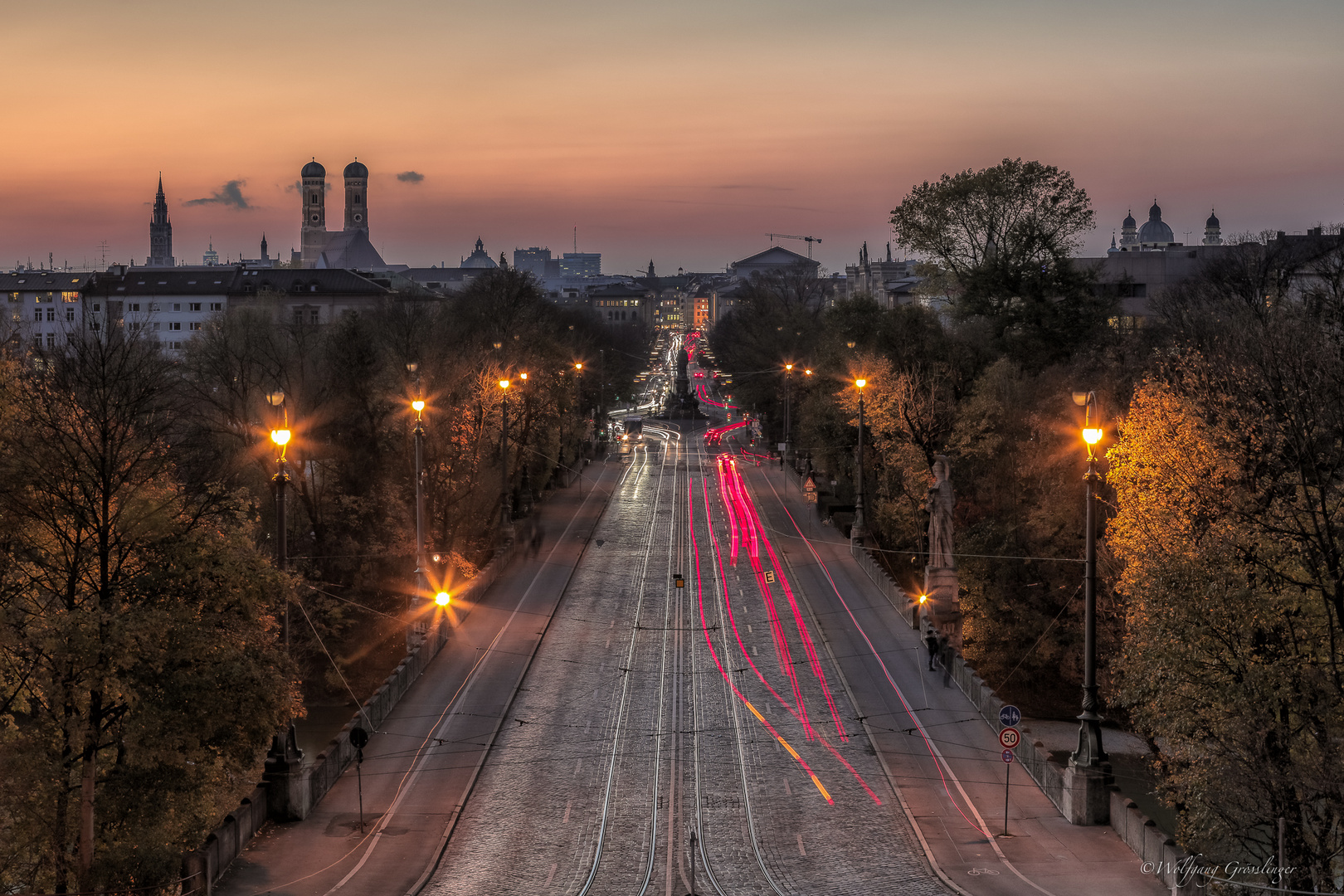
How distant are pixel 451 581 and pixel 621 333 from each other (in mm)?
140506

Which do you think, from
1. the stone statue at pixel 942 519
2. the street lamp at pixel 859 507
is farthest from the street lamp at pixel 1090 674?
the street lamp at pixel 859 507

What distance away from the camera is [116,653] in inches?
784

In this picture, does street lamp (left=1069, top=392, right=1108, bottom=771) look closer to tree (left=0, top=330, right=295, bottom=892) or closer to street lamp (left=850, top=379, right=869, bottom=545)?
tree (left=0, top=330, right=295, bottom=892)

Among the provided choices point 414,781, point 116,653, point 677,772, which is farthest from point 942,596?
point 116,653

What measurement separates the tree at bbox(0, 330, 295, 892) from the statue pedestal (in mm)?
23758

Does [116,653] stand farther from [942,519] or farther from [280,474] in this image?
[942,519]

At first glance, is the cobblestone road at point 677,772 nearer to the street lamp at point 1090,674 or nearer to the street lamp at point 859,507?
the street lamp at point 1090,674

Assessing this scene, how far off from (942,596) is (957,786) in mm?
14682

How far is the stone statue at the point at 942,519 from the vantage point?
4081 centimetres

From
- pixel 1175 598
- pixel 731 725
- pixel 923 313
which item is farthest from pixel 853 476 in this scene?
pixel 1175 598

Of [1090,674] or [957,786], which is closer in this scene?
[1090,674]

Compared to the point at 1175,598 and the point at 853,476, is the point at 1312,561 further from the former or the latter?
the point at 853,476

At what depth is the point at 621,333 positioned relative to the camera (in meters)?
189

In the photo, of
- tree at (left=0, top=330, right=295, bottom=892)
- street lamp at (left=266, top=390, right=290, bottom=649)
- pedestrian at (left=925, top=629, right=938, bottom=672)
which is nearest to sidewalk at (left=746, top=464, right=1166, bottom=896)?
pedestrian at (left=925, top=629, right=938, bottom=672)
